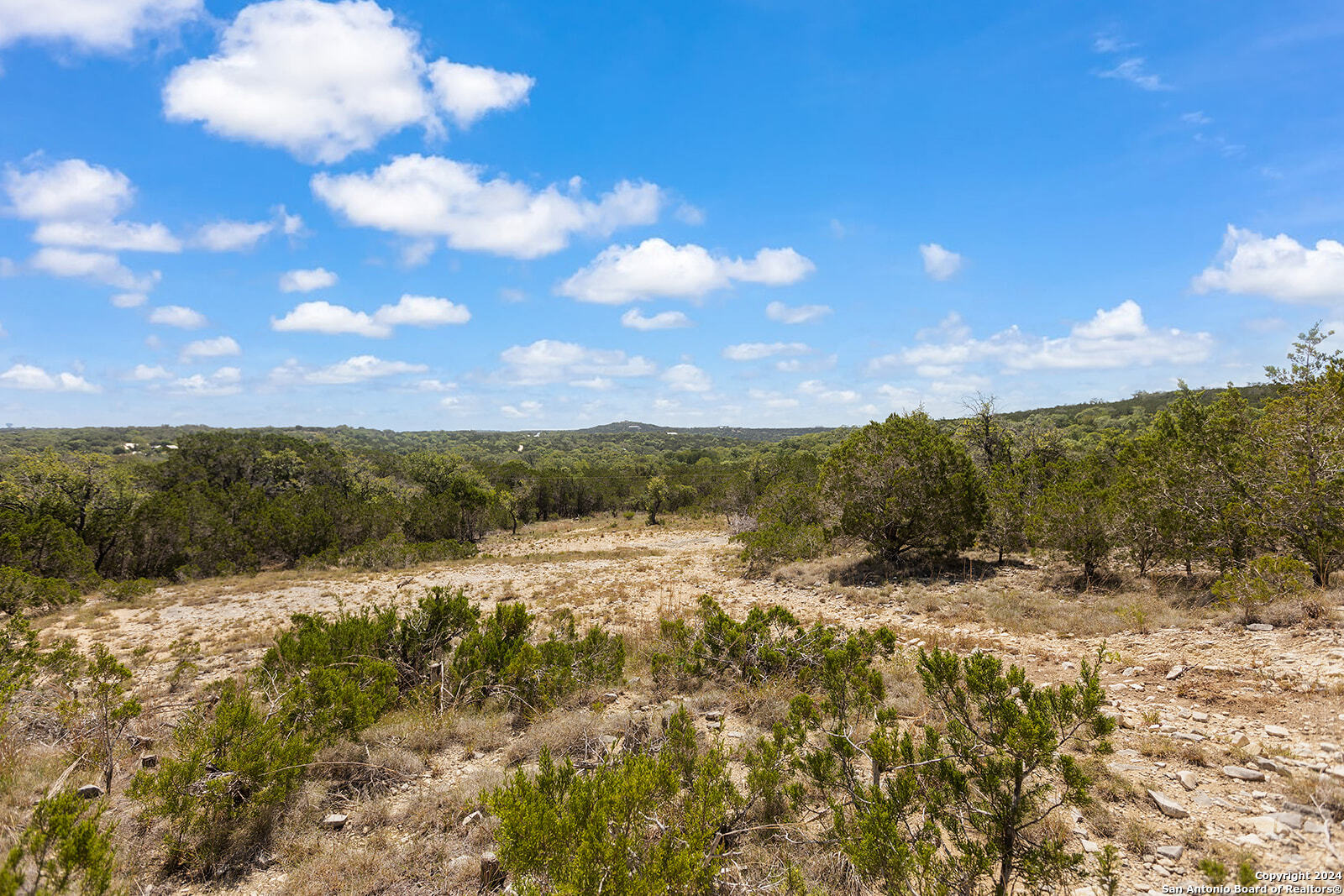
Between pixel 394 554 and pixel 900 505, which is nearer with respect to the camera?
pixel 900 505

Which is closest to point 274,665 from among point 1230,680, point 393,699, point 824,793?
point 393,699

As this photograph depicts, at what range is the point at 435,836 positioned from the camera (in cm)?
424

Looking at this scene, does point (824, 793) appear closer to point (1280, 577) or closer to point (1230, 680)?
point (1230, 680)

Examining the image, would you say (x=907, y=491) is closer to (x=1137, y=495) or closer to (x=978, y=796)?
(x=1137, y=495)

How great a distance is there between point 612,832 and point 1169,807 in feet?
13.6

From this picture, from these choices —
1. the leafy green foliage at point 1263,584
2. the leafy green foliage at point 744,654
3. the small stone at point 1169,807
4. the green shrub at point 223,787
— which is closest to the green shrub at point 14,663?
the green shrub at point 223,787

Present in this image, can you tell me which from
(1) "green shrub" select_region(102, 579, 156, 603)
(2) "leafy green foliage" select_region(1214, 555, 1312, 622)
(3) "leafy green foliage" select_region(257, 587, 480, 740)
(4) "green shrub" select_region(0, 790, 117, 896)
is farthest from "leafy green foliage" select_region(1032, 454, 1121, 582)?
(1) "green shrub" select_region(102, 579, 156, 603)

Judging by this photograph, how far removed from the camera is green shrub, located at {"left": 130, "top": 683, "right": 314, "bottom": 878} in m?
4.01

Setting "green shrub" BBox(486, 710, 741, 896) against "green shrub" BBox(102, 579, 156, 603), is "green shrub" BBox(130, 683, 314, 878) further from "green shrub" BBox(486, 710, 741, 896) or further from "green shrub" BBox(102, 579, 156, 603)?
"green shrub" BBox(102, 579, 156, 603)

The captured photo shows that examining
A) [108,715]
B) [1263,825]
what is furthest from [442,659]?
[1263,825]

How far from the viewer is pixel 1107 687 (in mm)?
6426

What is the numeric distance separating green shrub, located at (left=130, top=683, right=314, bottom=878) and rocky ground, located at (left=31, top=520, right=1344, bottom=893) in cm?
34

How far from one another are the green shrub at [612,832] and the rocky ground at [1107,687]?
2.20ft

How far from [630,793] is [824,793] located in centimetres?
195
